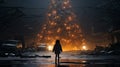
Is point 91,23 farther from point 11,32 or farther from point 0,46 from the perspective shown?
point 0,46

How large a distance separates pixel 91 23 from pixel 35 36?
56.2 ft

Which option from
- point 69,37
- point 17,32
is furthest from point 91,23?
point 17,32

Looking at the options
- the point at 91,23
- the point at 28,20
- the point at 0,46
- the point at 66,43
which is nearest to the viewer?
the point at 0,46

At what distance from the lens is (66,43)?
84.6 meters

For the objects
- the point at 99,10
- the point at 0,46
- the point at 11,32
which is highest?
the point at 99,10

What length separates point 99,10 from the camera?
96.4m

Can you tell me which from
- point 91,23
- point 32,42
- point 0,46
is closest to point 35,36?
point 32,42

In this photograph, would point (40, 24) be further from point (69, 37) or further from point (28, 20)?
point (69, 37)

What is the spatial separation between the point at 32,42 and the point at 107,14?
79.5 ft

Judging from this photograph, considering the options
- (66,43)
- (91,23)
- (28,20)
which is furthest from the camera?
(28,20)

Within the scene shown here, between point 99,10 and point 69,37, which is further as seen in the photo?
point 99,10

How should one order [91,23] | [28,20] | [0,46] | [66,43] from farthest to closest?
[28,20] < [91,23] < [66,43] < [0,46]

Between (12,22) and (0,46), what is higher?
(12,22)

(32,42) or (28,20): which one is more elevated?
(28,20)
